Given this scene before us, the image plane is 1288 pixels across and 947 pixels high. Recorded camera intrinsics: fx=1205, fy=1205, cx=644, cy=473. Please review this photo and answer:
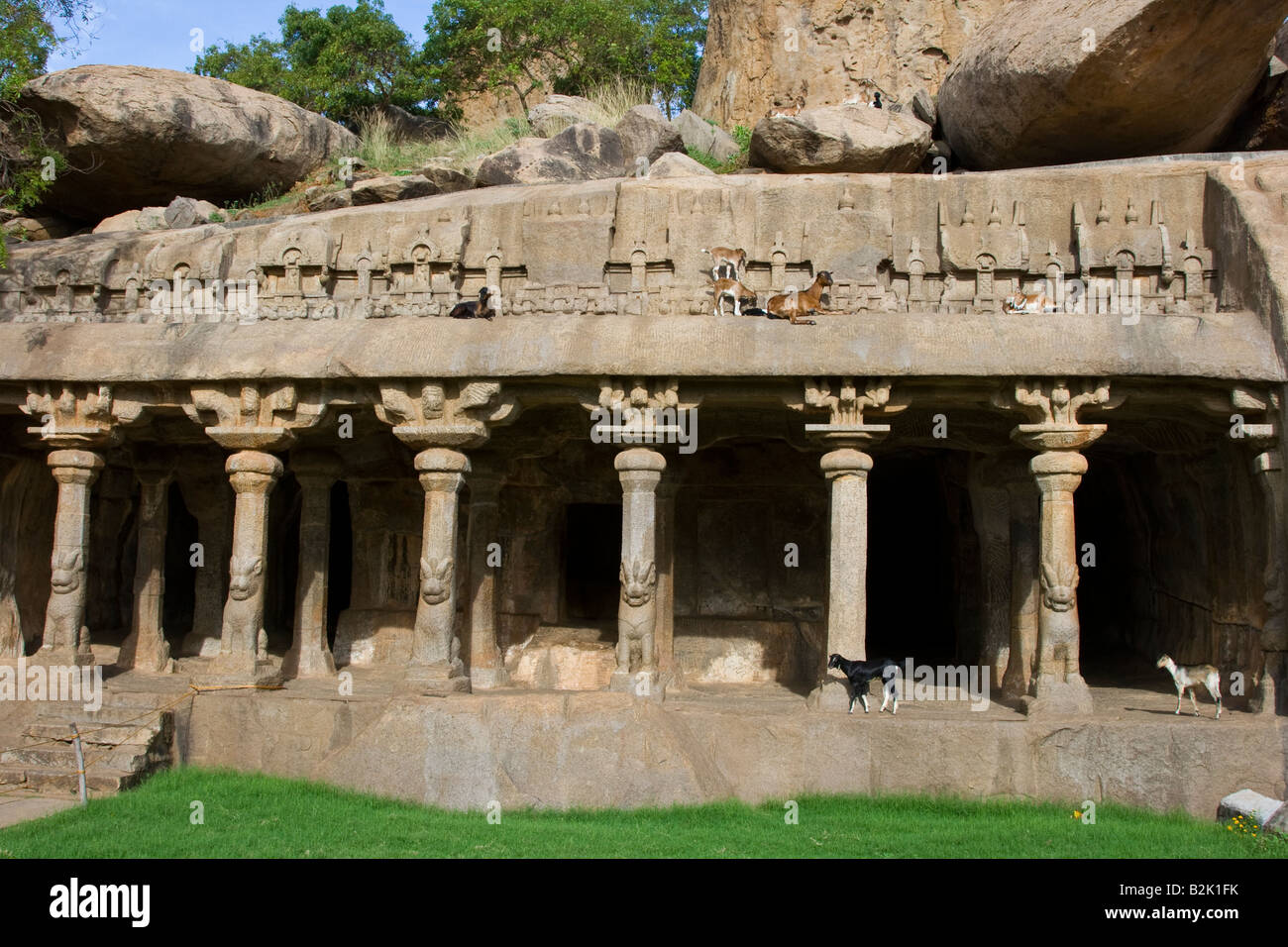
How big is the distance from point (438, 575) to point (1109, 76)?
30.8 ft

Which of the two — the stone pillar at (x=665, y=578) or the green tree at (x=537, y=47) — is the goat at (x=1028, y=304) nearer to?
the stone pillar at (x=665, y=578)

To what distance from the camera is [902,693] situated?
11.8 metres

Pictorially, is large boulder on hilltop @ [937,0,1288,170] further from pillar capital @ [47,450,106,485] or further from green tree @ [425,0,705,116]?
green tree @ [425,0,705,116]

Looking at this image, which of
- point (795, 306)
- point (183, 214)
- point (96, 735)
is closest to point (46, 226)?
point (183, 214)

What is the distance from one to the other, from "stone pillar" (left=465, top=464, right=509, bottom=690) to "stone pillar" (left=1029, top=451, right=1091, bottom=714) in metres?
5.78

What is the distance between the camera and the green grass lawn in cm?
812

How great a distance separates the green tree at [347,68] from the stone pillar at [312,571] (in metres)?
14.5

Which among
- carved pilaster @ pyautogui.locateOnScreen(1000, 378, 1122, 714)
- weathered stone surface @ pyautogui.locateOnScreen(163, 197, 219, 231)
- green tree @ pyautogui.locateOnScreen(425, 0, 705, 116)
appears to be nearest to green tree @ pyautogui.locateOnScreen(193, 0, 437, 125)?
green tree @ pyautogui.locateOnScreen(425, 0, 705, 116)

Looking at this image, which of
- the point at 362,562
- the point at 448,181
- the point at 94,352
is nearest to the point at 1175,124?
the point at 448,181

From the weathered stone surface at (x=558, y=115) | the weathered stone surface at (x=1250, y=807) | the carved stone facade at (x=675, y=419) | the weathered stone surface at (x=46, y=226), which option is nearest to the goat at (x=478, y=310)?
the carved stone facade at (x=675, y=419)

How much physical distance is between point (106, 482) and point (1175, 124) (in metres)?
14.3

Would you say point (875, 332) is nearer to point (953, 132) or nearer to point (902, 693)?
point (902, 693)

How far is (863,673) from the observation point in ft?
33.5
